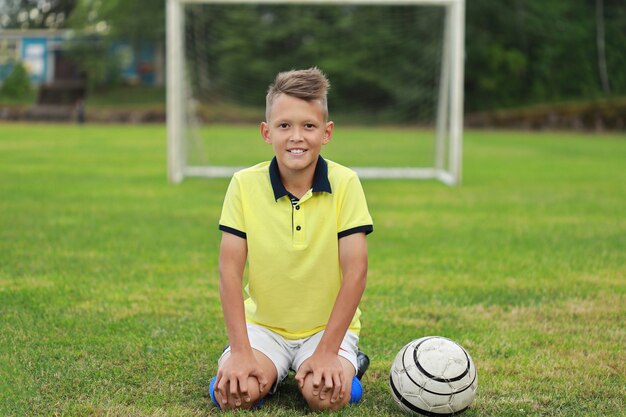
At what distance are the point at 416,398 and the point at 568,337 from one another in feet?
5.06

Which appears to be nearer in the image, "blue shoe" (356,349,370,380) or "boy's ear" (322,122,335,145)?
→ "boy's ear" (322,122,335,145)

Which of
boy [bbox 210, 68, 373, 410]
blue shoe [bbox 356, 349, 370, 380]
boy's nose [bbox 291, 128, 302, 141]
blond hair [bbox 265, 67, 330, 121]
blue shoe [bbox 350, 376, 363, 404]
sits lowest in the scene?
blue shoe [bbox 350, 376, 363, 404]

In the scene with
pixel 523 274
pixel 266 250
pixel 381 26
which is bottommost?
pixel 523 274

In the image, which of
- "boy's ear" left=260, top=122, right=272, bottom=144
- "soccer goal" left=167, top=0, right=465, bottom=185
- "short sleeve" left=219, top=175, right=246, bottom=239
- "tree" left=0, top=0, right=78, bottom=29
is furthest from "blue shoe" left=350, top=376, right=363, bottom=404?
"tree" left=0, top=0, right=78, bottom=29

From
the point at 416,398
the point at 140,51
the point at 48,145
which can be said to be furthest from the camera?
the point at 140,51

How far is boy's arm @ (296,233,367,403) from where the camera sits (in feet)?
10.5

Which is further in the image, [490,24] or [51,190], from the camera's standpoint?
[490,24]

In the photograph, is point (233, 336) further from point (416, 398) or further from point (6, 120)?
point (6, 120)

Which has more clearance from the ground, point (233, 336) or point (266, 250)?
point (266, 250)

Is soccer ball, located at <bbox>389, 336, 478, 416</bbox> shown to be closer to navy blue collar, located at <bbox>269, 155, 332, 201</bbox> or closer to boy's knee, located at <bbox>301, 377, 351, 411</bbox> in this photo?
boy's knee, located at <bbox>301, 377, 351, 411</bbox>

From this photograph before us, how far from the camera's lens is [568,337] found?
4445 mm

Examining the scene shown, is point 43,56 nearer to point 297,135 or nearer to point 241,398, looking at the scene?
point 297,135

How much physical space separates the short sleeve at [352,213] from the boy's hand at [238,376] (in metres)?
0.58

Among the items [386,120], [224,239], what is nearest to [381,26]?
[386,120]
